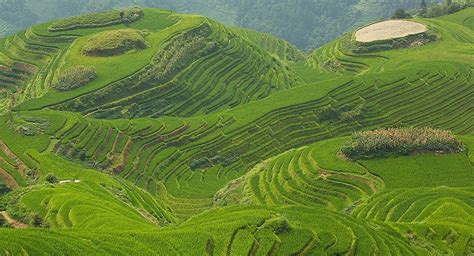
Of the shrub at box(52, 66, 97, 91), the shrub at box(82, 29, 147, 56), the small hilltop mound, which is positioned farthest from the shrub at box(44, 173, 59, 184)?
the small hilltop mound

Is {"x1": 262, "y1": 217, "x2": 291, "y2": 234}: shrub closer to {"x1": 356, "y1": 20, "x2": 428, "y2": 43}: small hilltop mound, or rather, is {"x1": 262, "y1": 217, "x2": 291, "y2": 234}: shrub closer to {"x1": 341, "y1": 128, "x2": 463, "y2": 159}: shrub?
{"x1": 341, "y1": 128, "x2": 463, "y2": 159}: shrub

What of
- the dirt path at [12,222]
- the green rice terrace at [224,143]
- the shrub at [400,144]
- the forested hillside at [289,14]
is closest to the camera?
the green rice terrace at [224,143]

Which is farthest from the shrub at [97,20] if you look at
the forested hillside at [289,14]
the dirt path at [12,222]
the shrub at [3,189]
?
the forested hillside at [289,14]

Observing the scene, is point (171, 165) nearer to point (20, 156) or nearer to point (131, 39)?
point (20, 156)

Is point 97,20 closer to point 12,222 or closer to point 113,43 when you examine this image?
point 113,43

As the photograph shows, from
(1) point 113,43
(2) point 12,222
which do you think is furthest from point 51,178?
(1) point 113,43

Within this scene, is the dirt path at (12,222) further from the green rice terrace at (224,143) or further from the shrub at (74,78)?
the shrub at (74,78)
